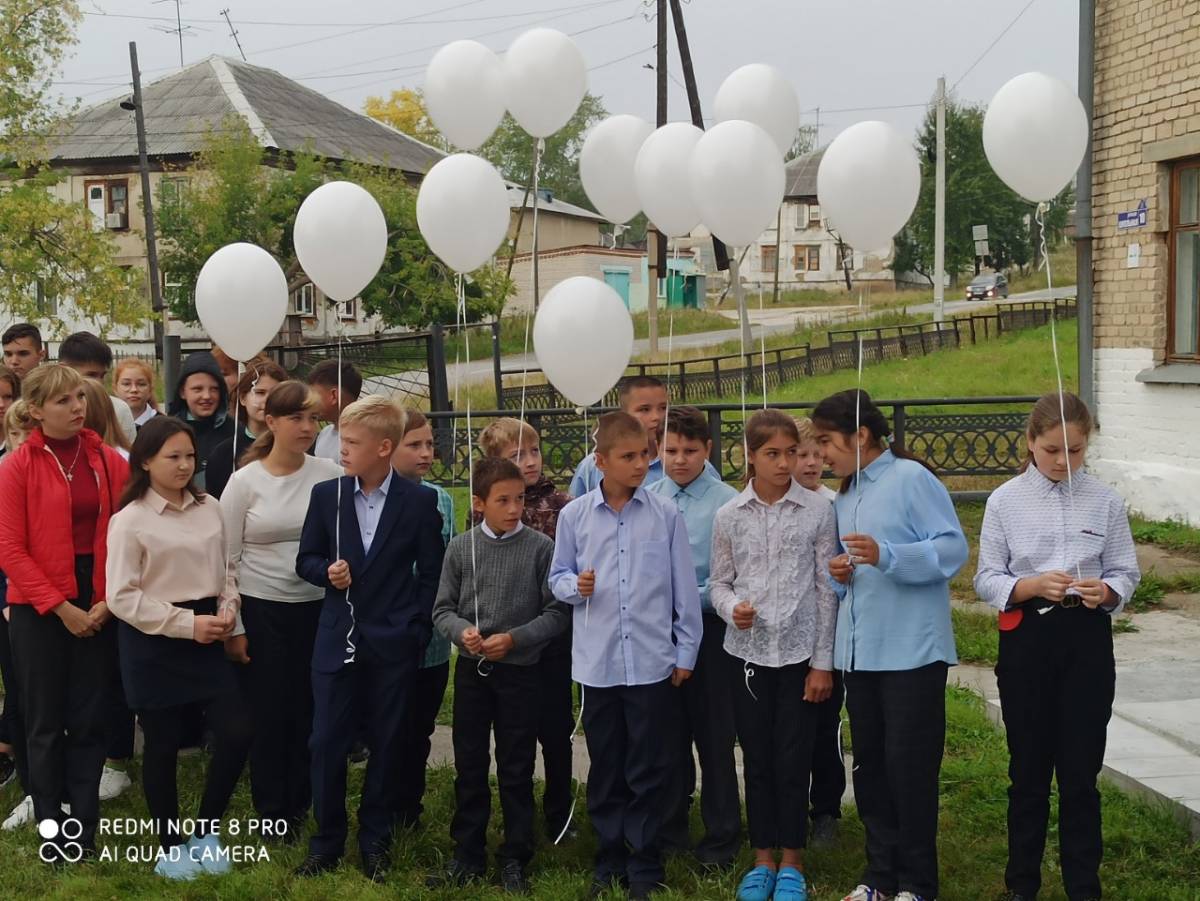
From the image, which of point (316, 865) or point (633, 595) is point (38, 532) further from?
point (633, 595)

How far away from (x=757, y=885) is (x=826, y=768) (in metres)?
0.69

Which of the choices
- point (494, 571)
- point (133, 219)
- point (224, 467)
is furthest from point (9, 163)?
point (494, 571)

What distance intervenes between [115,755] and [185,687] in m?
1.30

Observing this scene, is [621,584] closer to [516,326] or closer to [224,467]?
[224,467]

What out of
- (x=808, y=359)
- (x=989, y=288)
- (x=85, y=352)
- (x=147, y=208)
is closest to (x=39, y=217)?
(x=147, y=208)

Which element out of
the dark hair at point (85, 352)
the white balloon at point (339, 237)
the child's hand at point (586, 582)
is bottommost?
the child's hand at point (586, 582)

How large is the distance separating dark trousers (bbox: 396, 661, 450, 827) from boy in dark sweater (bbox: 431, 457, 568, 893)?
302 mm

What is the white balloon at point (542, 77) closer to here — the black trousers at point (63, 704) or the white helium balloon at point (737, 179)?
the white helium balloon at point (737, 179)

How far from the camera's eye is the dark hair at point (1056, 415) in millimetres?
3832

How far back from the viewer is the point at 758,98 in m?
5.43

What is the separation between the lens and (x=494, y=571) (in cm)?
432

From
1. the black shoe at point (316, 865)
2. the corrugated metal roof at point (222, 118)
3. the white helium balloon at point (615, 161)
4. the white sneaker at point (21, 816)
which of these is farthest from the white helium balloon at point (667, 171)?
the corrugated metal roof at point (222, 118)

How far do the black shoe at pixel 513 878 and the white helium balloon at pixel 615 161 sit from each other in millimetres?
2878

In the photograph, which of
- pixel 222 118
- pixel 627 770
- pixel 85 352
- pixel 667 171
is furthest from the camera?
pixel 222 118
